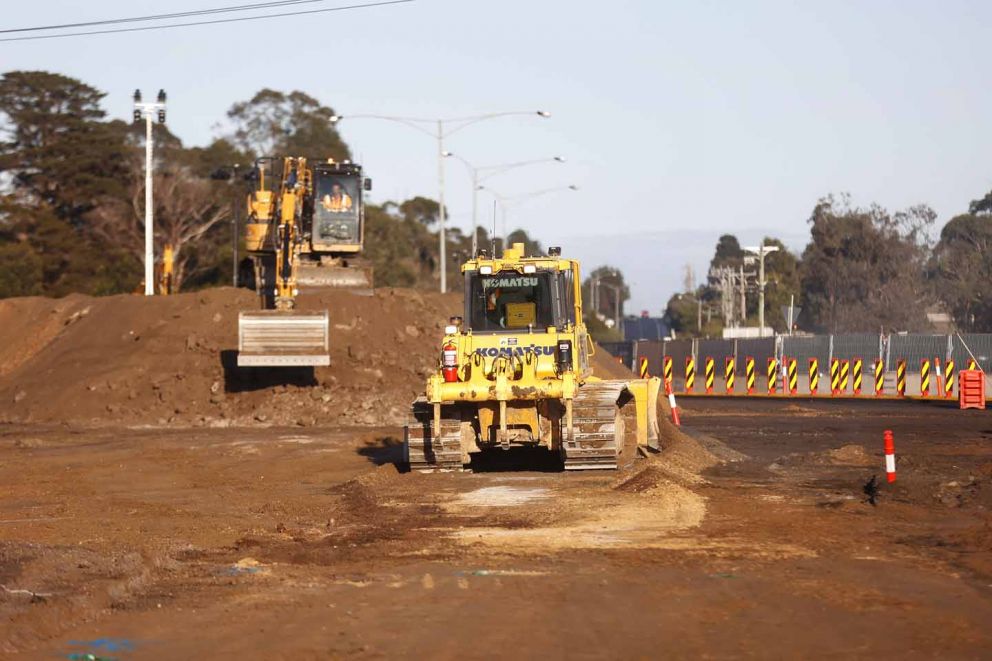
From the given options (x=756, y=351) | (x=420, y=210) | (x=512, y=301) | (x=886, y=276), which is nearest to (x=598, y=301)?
(x=420, y=210)

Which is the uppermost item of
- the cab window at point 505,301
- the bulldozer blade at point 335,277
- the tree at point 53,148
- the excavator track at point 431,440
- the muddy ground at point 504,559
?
the tree at point 53,148

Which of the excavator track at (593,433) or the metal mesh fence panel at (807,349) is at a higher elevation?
the metal mesh fence panel at (807,349)

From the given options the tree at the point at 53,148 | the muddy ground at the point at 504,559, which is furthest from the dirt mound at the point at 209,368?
the tree at the point at 53,148

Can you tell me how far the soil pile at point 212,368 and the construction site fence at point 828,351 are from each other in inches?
416

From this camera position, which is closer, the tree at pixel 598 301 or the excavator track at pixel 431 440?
the excavator track at pixel 431 440

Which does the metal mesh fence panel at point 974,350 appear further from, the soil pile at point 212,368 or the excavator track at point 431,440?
the excavator track at point 431,440

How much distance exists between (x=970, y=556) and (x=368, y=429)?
68.8 ft

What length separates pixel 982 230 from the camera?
306 feet

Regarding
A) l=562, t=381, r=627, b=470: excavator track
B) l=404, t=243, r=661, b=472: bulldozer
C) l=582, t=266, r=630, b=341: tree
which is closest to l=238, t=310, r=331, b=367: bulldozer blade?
l=404, t=243, r=661, b=472: bulldozer

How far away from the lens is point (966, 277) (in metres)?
79.9

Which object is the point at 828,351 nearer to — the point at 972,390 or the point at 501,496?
the point at 972,390

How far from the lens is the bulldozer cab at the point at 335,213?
42750 mm

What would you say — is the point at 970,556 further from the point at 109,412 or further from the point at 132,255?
the point at 132,255

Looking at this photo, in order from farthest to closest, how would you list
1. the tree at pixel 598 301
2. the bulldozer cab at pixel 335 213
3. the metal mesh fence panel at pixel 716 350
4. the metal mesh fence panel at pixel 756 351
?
the tree at pixel 598 301, the metal mesh fence panel at pixel 716 350, the metal mesh fence panel at pixel 756 351, the bulldozer cab at pixel 335 213
